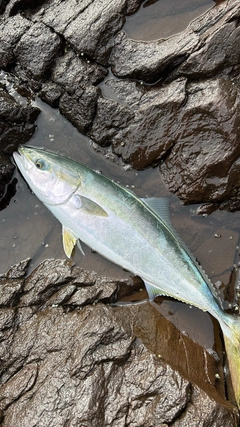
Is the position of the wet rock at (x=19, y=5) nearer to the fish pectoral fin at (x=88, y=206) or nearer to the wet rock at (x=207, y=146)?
the wet rock at (x=207, y=146)

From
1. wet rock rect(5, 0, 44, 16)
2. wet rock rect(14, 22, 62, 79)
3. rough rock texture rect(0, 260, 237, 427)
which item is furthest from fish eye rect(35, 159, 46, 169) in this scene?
wet rock rect(5, 0, 44, 16)

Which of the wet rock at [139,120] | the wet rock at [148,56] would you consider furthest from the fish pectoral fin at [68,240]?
the wet rock at [148,56]

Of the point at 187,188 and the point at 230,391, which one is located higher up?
the point at 187,188

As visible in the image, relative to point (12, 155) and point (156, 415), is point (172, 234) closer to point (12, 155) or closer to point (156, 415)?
point (156, 415)

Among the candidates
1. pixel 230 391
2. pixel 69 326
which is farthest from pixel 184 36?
pixel 230 391

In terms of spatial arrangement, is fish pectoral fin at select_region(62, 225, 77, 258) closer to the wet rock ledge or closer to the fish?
the fish

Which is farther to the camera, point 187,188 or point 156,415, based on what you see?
point 187,188
